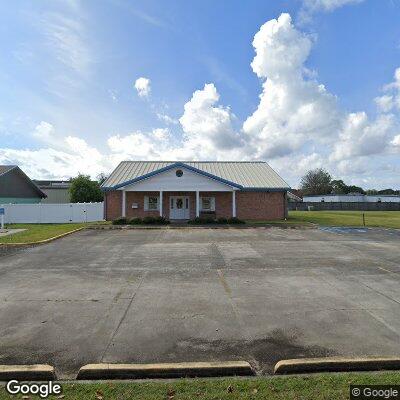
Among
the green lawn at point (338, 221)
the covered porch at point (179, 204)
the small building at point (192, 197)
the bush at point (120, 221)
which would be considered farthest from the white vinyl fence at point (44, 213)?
the green lawn at point (338, 221)

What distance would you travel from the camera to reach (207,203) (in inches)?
1153

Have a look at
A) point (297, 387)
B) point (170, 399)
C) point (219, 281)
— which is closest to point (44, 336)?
point (170, 399)

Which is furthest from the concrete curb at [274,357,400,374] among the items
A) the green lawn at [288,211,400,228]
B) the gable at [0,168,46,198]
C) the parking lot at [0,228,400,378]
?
the gable at [0,168,46,198]

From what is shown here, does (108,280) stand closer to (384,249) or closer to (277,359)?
(277,359)

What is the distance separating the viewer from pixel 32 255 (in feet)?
40.8

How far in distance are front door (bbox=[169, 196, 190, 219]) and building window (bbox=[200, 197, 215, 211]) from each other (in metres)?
1.32

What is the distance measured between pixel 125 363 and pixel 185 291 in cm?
333

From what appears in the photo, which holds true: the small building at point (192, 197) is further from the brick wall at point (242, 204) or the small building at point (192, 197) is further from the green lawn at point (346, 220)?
the green lawn at point (346, 220)

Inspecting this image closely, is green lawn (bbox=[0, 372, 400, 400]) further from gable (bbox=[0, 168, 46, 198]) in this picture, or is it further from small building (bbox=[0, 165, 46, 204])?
gable (bbox=[0, 168, 46, 198])

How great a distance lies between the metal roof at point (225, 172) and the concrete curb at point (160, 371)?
23.3 m

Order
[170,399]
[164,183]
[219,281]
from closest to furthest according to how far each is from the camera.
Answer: [170,399], [219,281], [164,183]

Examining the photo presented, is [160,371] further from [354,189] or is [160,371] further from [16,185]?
[354,189]

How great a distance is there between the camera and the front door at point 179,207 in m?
29.0

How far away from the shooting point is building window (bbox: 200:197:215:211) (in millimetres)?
29156
